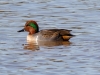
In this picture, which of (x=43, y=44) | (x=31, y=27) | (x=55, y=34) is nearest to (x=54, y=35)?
(x=55, y=34)

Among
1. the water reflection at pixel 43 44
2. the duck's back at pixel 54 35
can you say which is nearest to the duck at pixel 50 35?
the duck's back at pixel 54 35

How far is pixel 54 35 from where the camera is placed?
14953 millimetres

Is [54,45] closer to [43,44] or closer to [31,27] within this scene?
[43,44]

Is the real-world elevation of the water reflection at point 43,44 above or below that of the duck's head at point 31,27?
below

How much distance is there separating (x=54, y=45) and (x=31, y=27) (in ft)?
4.17

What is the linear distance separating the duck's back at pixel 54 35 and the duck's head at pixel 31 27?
1.29ft

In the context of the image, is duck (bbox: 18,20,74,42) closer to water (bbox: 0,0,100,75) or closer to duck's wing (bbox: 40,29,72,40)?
duck's wing (bbox: 40,29,72,40)

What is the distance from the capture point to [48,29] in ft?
49.6

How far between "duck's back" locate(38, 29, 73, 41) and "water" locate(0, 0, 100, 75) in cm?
24

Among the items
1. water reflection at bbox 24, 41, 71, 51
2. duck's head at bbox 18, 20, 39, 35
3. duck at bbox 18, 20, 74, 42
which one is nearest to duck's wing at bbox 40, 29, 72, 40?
duck at bbox 18, 20, 74, 42

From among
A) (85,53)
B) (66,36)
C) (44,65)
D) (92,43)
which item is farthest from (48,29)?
(44,65)

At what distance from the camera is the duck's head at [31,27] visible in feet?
50.6

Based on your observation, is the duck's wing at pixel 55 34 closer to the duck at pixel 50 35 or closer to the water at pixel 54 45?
the duck at pixel 50 35

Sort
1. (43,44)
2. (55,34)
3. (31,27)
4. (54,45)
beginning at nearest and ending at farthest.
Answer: (54,45), (43,44), (55,34), (31,27)
